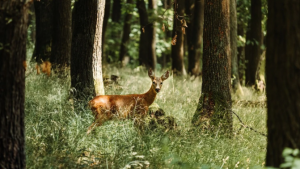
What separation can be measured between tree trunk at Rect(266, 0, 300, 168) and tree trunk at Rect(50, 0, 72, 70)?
32.0ft

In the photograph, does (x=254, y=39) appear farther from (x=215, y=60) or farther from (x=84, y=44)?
(x=84, y=44)

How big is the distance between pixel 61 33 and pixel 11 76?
9.21 m

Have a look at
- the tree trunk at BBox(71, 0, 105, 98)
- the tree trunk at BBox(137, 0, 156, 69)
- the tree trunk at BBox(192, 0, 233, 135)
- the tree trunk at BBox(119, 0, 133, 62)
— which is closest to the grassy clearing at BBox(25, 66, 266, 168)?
the tree trunk at BBox(192, 0, 233, 135)

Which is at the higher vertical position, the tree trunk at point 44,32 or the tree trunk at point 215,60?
the tree trunk at point 44,32

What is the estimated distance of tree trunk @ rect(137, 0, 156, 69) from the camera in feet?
63.4

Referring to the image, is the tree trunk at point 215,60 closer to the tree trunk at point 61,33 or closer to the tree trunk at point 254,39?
the tree trunk at point 61,33

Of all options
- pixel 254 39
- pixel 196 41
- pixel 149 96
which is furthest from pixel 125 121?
pixel 196 41

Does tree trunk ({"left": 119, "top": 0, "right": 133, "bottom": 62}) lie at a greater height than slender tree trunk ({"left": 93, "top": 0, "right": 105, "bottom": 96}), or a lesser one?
greater

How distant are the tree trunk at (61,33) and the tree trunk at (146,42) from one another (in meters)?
6.18

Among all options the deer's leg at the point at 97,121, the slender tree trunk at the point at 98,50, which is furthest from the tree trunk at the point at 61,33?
the deer's leg at the point at 97,121

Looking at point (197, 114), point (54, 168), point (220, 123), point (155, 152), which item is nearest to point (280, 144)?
point (155, 152)

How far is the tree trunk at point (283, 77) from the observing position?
3594 millimetres

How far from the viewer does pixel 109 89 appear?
10.8 metres

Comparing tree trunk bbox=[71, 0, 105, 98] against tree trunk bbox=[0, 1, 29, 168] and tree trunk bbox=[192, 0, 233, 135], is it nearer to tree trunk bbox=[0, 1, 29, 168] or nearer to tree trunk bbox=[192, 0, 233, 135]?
tree trunk bbox=[192, 0, 233, 135]
